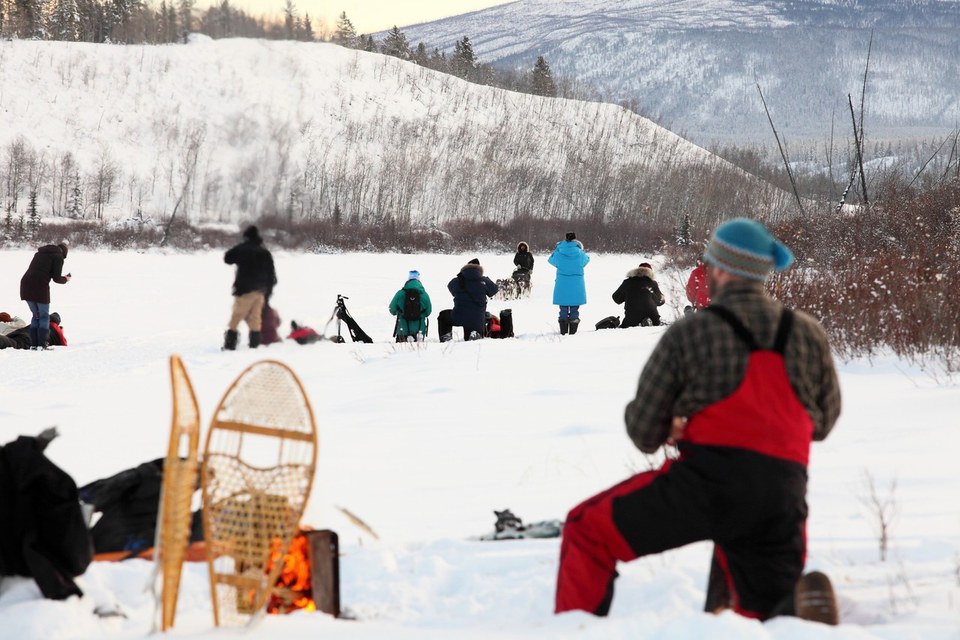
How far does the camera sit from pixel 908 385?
24.9 ft

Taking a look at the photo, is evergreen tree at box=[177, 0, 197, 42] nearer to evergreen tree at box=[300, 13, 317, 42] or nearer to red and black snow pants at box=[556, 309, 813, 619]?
evergreen tree at box=[300, 13, 317, 42]

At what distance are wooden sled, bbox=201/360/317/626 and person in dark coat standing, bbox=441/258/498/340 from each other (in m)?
9.24

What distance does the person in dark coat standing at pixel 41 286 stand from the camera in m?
12.5

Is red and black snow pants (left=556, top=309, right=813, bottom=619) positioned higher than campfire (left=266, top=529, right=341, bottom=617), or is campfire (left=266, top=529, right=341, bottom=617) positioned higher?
red and black snow pants (left=556, top=309, right=813, bottom=619)

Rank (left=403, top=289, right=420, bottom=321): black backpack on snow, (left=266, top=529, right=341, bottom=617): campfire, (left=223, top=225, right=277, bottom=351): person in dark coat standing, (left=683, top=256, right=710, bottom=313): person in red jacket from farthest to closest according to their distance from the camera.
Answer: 1. (left=403, top=289, right=420, bottom=321): black backpack on snow
2. (left=683, top=256, right=710, bottom=313): person in red jacket
3. (left=266, top=529, right=341, bottom=617): campfire
4. (left=223, top=225, right=277, bottom=351): person in dark coat standing

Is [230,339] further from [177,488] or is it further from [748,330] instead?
[748,330]

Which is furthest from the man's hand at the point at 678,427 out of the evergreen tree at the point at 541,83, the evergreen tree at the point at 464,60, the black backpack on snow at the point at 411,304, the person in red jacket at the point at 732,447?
the evergreen tree at the point at 541,83

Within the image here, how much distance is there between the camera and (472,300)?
12664 mm

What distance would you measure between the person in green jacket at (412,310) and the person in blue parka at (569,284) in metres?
2.21

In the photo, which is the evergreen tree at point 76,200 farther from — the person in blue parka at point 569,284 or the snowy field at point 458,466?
the person in blue parka at point 569,284

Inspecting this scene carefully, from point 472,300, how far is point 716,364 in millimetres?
9937

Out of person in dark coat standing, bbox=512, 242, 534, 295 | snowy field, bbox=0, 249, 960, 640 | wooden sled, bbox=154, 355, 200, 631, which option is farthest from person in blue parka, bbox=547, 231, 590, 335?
wooden sled, bbox=154, 355, 200, 631

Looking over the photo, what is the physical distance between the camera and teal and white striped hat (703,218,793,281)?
2.91 metres

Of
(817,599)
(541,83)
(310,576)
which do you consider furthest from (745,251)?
(541,83)
